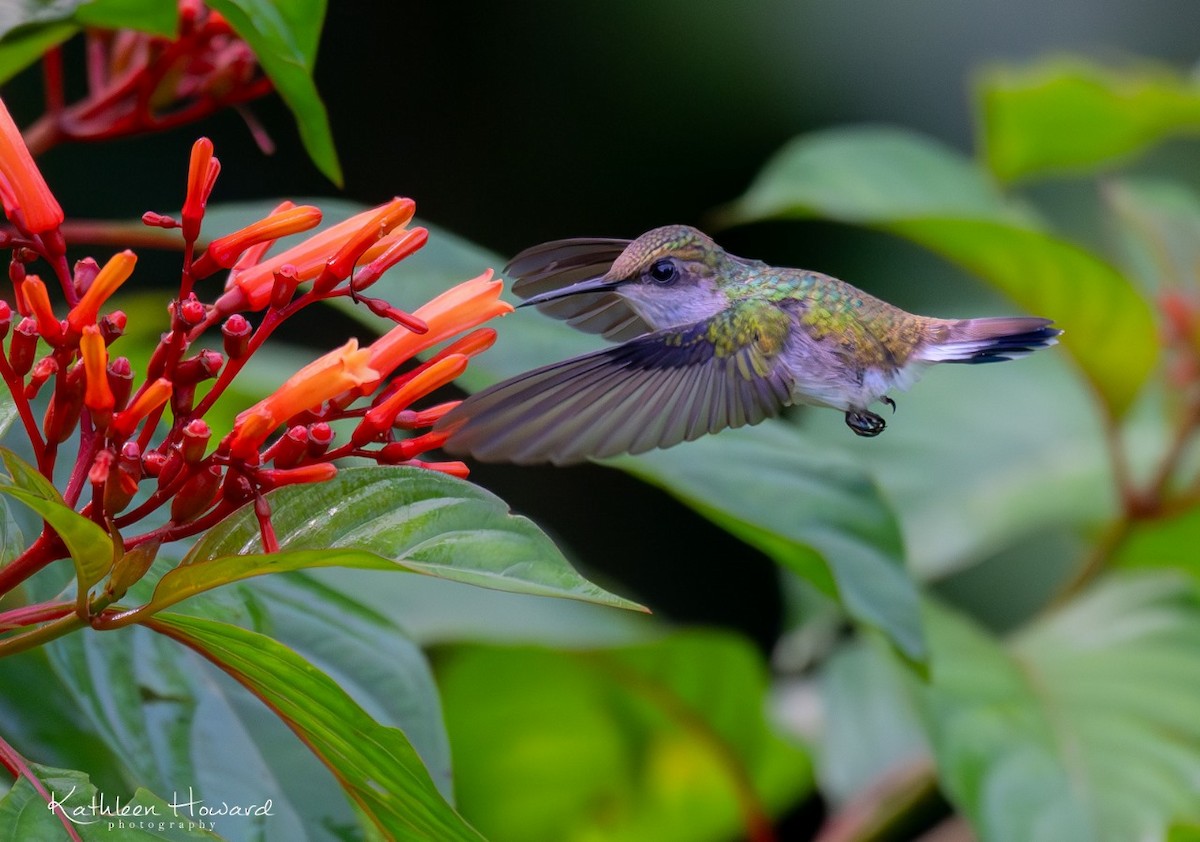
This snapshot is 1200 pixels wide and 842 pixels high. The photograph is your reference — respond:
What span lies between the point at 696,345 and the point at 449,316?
35cm

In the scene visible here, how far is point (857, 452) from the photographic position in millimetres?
Answer: 2227

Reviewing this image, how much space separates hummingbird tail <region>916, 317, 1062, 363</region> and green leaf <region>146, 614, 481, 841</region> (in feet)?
2.33

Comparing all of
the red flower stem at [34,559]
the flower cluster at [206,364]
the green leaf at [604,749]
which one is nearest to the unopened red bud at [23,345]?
the flower cluster at [206,364]

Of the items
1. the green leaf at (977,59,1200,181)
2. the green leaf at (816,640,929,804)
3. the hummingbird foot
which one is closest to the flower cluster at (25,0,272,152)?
the hummingbird foot

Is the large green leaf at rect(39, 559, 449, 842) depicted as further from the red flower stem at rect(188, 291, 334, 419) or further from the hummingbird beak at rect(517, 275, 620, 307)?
the hummingbird beak at rect(517, 275, 620, 307)

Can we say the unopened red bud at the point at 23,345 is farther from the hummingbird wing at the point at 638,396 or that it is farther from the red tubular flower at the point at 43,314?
the hummingbird wing at the point at 638,396

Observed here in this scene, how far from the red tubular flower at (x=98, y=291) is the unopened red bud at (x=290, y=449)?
0.40ft

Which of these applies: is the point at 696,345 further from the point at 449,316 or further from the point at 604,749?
the point at 604,749

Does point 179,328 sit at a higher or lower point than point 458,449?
higher

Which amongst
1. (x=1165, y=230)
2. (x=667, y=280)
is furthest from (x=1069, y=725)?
(x=1165, y=230)

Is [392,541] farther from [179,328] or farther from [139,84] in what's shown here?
[139,84]

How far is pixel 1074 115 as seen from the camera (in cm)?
200

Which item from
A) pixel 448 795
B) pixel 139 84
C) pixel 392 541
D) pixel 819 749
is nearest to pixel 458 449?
pixel 392 541

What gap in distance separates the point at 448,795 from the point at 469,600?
95 centimetres
